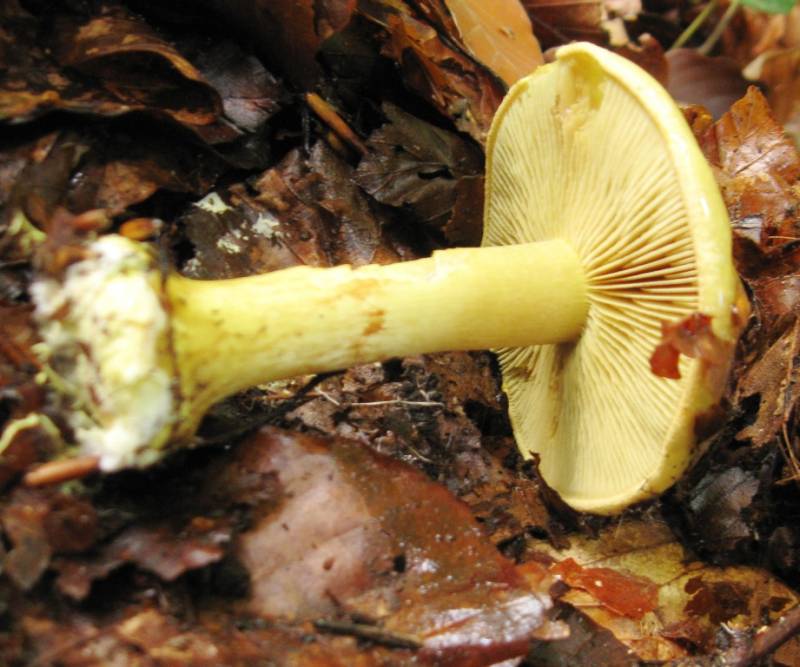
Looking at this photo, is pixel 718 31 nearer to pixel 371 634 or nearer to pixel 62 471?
pixel 371 634

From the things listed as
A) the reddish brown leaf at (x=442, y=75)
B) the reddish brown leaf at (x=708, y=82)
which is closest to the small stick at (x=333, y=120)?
the reddish brown leaf at (x=442, y=75)

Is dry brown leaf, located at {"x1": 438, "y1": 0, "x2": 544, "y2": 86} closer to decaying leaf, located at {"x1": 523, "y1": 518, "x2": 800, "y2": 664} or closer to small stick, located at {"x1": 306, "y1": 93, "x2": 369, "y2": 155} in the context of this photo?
small stick, located at {"x1": 306, "y1": 93, "x2": 369, "y2": 155}

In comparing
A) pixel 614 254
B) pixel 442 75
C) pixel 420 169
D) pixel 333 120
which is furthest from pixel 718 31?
pixel 614 254

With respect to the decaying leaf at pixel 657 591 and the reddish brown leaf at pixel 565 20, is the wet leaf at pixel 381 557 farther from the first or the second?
the reddish brown leaf at pixel 565 20

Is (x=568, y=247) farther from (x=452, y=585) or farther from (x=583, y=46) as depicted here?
(x=452, y=585)

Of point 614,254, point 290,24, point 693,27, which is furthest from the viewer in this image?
point 693,27

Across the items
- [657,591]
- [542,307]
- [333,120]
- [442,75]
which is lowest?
[657,591]
